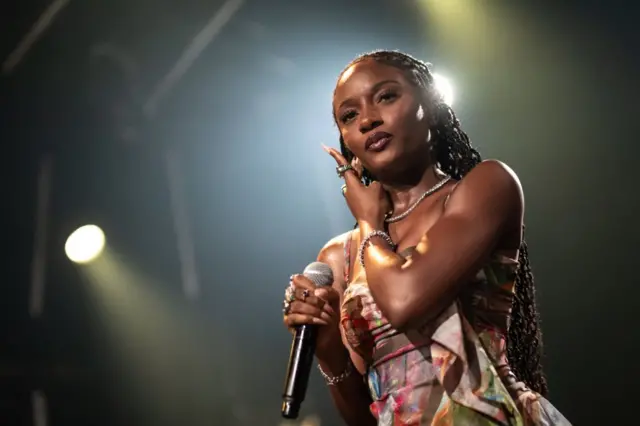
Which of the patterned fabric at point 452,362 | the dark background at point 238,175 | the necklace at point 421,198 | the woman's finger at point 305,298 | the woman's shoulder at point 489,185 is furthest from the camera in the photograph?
the dark background at point 238,175

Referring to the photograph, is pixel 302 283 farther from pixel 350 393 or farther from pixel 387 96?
pixel 387 96

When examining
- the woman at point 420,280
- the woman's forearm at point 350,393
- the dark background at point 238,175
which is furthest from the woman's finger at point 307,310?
the dark background at point 238,175

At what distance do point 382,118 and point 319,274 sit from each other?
1.17ft

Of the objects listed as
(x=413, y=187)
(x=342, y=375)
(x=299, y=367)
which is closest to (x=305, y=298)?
(x=299, y=367)

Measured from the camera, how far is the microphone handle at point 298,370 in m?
1.11

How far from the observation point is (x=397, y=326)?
106cm

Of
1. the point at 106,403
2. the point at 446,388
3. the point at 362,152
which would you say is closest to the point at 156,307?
the point at 106,403

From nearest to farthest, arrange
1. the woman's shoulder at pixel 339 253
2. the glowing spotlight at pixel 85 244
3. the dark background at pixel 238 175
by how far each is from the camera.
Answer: the woman's shoulder at pixel 339 253 < the dark background at pixel 238 175 < the glowing spotlight at pixel 85 244

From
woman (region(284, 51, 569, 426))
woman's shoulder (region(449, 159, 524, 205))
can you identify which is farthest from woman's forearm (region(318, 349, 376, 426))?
woman's shoulder (region(449, 159, 524, 205))

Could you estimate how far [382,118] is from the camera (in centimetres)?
130

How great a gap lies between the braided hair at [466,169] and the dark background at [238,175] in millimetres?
1503

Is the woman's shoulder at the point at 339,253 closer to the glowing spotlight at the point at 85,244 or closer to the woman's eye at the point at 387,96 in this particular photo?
the woman's eye at the point at 387,96

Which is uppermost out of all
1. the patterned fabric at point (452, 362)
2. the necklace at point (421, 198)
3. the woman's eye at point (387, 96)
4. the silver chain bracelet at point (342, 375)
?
the woman's eye at point (387, 96)

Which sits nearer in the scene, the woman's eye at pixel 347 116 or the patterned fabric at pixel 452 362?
the patterned fabric at pixel 452 362
